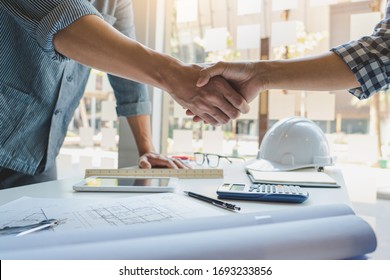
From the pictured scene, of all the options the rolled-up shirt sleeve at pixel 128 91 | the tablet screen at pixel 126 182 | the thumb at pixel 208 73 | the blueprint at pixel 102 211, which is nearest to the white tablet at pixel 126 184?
the tablet screen at pixel 126 182

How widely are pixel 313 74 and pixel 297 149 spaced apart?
0.94 ft

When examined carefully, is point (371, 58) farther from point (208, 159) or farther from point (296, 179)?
point (208, 159)

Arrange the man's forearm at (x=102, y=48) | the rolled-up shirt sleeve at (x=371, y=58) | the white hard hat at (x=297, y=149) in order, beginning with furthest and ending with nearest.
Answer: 1. the white hard hat at (x=297, y=149)
2. the rolled-up shirt sleeve at (x=371, y=58)
3. the man's forearm at (x=102, y=48)

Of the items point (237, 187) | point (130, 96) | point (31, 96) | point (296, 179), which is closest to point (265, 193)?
point (237, 187)

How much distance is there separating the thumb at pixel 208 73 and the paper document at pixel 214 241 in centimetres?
61

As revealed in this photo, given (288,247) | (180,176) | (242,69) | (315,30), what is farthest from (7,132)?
(315,30)

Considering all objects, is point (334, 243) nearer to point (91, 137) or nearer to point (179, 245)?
point (179, 245)

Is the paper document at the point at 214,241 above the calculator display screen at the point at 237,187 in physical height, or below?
below

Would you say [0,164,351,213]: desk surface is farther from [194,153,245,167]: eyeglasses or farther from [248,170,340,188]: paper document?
[194,153,245,167]: eyeglasses

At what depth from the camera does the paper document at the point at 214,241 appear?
1.17ft

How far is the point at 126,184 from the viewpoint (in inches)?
32.4

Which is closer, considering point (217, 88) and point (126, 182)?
point (126, 182)

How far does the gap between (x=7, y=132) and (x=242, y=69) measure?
2.39 feet

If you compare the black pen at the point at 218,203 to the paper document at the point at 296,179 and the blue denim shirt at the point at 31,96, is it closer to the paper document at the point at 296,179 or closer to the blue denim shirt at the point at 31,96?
the paper document at the point at 296,179
